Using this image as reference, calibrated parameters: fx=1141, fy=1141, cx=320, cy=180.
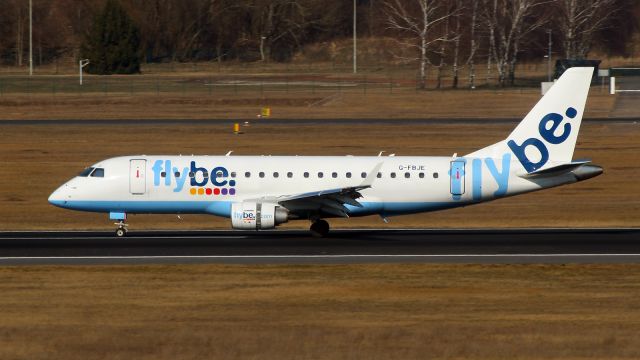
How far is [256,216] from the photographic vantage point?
130 ft

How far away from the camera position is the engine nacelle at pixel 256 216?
39.6 meters

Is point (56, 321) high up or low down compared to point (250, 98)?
down

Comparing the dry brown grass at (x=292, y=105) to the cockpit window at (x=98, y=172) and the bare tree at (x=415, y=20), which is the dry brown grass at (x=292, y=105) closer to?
the bare tree at (x=415, y=20)

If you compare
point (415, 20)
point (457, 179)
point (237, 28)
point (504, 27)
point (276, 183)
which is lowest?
point (276, 183)

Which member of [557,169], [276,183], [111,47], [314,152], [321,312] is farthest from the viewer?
[111,47]

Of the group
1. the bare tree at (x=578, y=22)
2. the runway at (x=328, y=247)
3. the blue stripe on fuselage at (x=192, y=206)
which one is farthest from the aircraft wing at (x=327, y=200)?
the bare tree at (x=578, y=22)

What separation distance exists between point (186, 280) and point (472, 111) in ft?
201


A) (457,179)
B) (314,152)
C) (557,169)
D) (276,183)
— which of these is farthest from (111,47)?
(557,169)

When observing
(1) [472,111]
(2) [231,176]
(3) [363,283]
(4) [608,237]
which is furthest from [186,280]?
(1) [472,111]

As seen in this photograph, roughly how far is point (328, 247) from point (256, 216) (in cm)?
282

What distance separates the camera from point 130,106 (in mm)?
94562

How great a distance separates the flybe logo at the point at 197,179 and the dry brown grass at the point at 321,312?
7698mm

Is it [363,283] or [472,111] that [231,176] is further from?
[472,111]

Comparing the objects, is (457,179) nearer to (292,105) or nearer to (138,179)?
(138,179)
